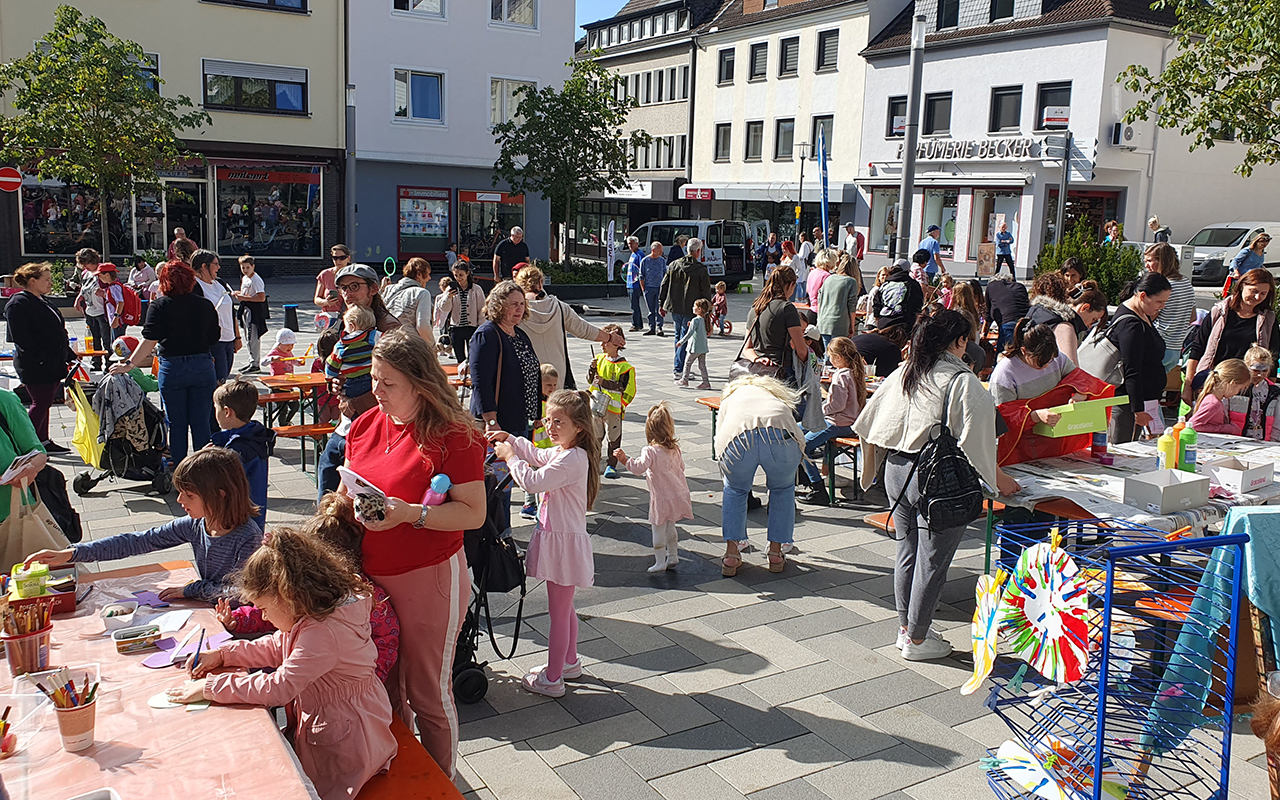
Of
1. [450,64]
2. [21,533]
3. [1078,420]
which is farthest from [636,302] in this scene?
[21,533]

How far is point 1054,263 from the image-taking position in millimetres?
15984

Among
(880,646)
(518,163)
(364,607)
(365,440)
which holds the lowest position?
(880,646)

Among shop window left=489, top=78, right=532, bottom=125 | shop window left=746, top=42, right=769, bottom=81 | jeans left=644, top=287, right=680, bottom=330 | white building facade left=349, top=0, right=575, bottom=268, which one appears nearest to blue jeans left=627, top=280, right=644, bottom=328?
jeans left=644, top=287, right=680, bottom=330

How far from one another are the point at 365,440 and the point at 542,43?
29.4m

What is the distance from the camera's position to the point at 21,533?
4559 mm

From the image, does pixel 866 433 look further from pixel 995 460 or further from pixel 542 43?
pixel 542 43

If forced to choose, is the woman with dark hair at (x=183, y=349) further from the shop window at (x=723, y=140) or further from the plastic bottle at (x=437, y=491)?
the shop window at (x=723, y=140)

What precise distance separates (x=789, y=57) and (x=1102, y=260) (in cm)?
2665

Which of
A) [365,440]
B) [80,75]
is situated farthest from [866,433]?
[80,75]

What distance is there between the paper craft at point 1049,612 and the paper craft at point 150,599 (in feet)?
10.5

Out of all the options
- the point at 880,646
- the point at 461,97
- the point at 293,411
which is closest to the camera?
the point at 880,646

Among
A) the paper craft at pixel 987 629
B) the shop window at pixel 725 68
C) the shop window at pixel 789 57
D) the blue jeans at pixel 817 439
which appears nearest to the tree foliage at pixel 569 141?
the shop window at pixel 789 57

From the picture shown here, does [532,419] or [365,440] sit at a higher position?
A: [365,440]

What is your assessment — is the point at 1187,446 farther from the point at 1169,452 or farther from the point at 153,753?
the point at 153,753
